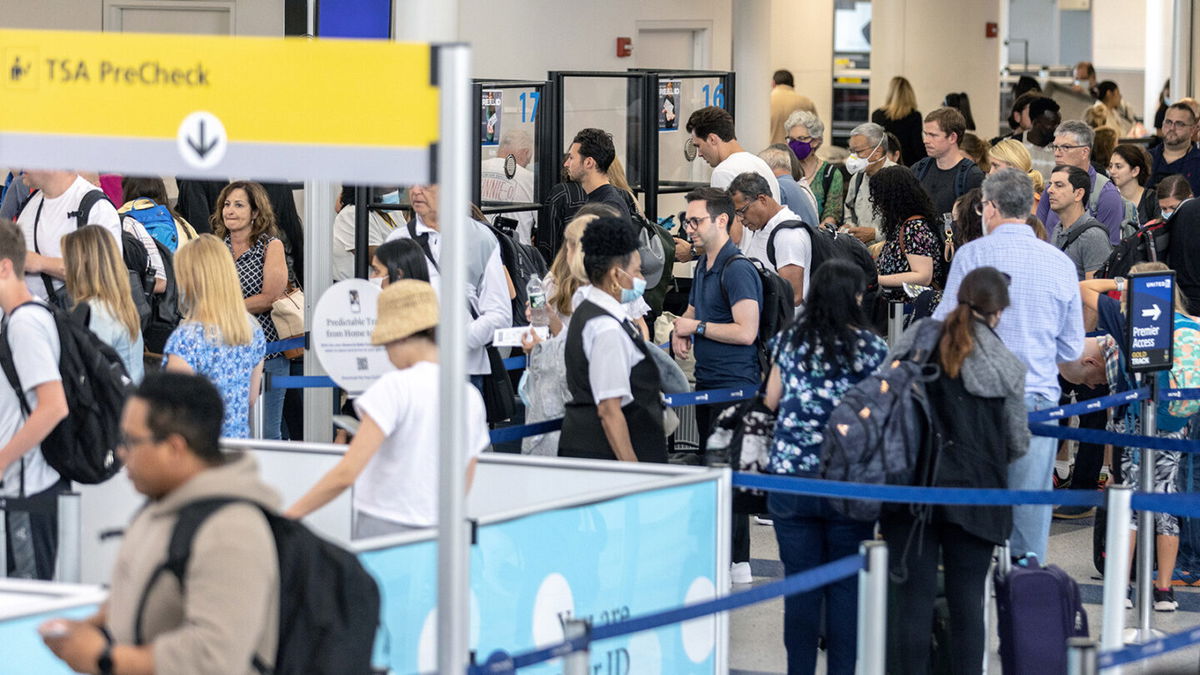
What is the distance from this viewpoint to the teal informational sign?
3850mm

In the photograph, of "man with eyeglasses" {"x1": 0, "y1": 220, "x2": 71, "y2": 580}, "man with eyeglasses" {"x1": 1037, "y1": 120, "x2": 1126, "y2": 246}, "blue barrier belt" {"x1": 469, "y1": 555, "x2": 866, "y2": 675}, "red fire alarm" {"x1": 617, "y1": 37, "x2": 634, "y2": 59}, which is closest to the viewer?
"blue barrier belt" {"x1": 469, "y1": 555, "x2": 866, "y2": 675}

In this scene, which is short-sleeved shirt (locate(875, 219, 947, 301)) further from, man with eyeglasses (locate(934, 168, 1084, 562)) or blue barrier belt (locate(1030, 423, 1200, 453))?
blue barrier belt (locate(1030, 423, 1200, 453))

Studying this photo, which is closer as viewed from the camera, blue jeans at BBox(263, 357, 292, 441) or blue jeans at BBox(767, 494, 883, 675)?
blue jeans at BBox(767, 494, 883, 675)

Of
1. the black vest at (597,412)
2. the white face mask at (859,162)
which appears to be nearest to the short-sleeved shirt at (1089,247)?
the white face mask at (859,162)

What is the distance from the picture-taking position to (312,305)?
6988mm

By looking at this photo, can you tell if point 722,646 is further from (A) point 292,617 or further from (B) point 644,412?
(A) point 292,617

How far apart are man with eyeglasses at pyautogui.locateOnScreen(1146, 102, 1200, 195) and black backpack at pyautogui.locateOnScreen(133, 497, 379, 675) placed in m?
9.22

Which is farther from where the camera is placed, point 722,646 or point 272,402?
point 272,402

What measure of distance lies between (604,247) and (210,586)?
2.72m

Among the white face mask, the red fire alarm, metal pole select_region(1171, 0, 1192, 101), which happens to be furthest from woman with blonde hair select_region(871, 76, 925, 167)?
metal pole select_region(1171, 0, 1192, 101)

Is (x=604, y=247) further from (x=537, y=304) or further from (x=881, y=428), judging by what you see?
(x=881, y=428)

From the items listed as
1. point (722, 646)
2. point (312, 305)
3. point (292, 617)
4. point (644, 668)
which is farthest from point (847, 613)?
point (312, 305)

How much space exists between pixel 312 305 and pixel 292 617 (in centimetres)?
416

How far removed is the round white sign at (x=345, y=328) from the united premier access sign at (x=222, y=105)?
8.72 feet
